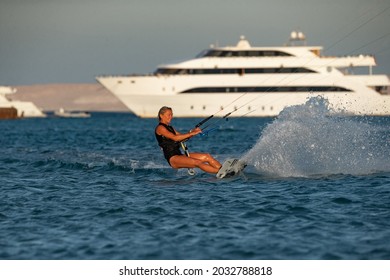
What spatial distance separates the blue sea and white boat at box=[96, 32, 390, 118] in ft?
223

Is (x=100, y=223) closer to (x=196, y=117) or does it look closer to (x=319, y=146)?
(x=319, y=146)

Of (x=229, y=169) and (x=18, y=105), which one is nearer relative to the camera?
(x=229, y=169)

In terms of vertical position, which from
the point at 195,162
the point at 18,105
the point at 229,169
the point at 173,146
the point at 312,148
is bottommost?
the point at 229,169

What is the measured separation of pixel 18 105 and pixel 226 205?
101 meters

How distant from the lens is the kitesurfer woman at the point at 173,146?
2006cm

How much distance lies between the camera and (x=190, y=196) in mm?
18406

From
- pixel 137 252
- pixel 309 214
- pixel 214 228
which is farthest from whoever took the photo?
pixel 309 214

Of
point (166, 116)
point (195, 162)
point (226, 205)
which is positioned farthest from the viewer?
point (195, 162)

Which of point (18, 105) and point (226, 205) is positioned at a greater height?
point (18, 105)

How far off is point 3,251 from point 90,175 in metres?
10.9

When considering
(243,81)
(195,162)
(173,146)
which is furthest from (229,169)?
(243,81)

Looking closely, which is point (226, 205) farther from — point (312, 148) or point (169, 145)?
point (312, 148)

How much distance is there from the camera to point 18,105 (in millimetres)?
115438

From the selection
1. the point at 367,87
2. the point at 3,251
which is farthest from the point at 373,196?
the point at 367,87
